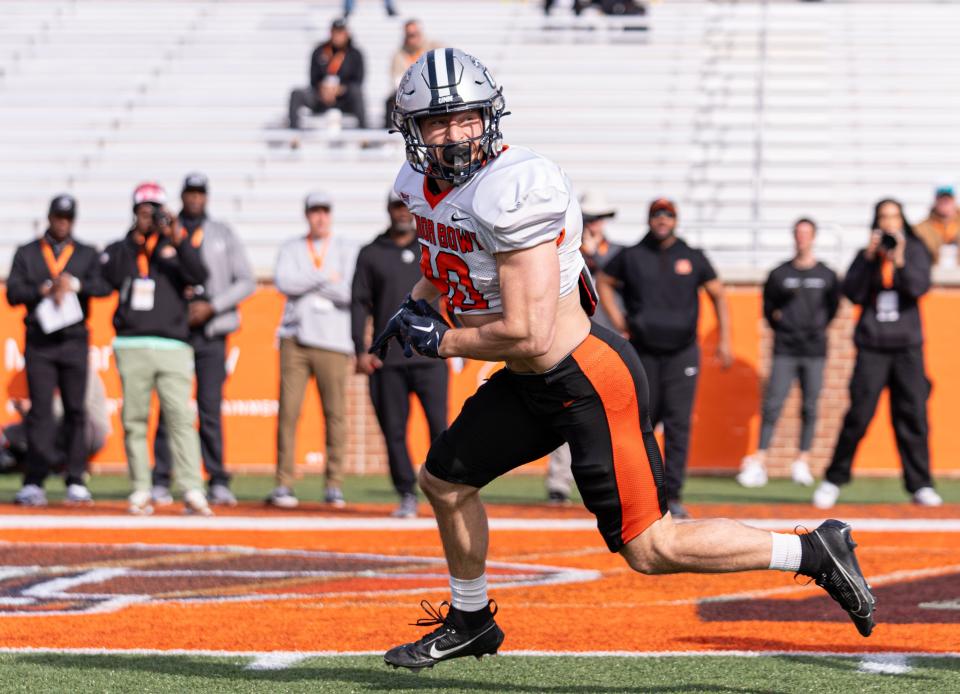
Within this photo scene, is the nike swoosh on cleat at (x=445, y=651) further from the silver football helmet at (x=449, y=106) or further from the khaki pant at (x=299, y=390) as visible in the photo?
the khaki pant at (x=299, y=390)

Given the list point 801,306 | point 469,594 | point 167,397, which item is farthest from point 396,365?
point 469,594

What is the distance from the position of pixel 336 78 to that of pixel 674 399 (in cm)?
776

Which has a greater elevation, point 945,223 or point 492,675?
point 945,223

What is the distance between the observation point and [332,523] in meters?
8.27

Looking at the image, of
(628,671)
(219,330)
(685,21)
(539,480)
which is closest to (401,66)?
(685,21)

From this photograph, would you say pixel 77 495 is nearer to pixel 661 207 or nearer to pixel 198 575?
pixel 198 575

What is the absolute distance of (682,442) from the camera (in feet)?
28.0

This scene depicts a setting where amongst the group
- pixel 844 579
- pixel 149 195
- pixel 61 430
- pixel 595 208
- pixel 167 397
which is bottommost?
pixel 61 430

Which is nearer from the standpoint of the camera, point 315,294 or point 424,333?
point 424,333

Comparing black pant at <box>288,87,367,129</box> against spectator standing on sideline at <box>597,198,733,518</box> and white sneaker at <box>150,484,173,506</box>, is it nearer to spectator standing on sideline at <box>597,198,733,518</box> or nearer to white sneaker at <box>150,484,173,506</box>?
white sneaker at <box>150,484,173,506</box>

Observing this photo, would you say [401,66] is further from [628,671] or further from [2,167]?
[628,671]

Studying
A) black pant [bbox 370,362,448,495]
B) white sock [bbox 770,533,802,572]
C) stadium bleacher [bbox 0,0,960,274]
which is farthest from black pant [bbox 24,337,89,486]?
white sock [bbox 770,533,802,572]

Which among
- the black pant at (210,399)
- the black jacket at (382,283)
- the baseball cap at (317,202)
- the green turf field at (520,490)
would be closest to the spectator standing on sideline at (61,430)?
the green turf field at (520,490)

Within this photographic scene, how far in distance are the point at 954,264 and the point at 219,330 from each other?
635cm
